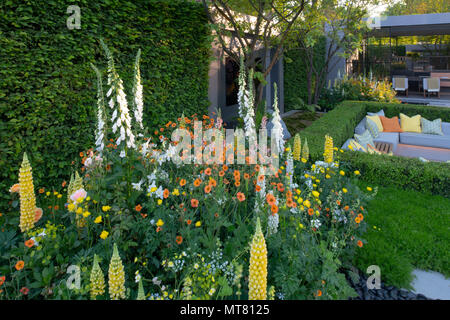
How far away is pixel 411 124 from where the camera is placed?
8492 millimetres

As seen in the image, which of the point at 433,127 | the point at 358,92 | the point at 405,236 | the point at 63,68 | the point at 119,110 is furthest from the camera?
the point at 358,92

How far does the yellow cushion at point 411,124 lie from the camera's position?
8.46 meters

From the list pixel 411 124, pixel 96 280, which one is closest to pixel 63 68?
pixel 96 280

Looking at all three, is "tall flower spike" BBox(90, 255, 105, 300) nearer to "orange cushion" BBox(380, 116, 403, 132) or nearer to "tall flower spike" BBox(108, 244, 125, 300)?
"tall flower spike" BBox(108, 244, 125, 300)

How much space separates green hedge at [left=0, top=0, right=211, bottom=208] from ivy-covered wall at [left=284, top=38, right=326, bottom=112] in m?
7.91

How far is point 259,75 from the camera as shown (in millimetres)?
7270

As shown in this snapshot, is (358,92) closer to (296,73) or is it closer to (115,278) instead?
(296,73)

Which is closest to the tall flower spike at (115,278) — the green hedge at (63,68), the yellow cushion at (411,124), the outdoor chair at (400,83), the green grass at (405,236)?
the green grass at (405,236)

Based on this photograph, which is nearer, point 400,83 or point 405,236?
point 405,236

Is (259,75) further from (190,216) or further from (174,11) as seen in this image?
(190,216)

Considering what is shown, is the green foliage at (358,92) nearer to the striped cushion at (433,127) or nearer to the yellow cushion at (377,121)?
the striped cushion at (433,127)

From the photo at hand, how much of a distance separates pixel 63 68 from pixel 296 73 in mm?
11157

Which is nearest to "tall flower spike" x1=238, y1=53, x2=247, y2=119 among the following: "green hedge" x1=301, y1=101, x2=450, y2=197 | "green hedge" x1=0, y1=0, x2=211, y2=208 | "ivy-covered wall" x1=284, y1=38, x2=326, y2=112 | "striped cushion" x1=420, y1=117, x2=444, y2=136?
"green hedge" x1=301, y1=101, x2=450, y2=197

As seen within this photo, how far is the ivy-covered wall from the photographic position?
1342cm
